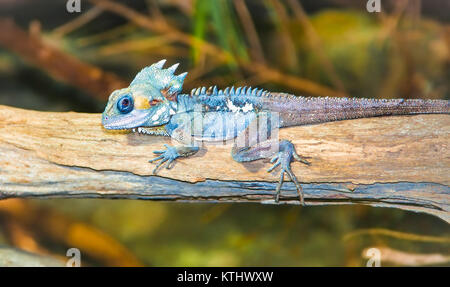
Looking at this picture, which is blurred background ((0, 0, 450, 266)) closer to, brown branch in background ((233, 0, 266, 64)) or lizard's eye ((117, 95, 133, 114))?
brown branch in background ((233, 0, 266, 64))

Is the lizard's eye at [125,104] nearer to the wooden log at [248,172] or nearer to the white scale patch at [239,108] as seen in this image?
the wooden log at [248,172]

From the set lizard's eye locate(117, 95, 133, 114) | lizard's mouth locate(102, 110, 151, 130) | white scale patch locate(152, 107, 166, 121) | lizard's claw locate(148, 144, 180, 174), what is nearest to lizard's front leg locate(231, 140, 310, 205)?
lizard's claw locate(148, 144, 180, 174)

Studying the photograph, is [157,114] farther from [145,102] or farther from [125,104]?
[125,104]

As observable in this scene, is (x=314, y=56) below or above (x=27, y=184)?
above

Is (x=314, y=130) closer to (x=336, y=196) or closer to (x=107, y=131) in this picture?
(x=336, y=196)
